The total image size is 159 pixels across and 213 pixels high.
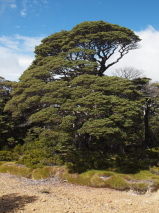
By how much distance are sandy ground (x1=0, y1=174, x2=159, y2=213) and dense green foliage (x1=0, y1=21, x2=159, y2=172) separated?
316 cm

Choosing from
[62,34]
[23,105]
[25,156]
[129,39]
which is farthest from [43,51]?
[25,156]

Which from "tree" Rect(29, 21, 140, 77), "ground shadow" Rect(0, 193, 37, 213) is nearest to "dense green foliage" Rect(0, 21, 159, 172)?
"tree" Rect(29, 21, 140, 77)

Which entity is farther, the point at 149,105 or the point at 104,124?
the point at 149,105

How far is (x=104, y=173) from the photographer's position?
671 inches

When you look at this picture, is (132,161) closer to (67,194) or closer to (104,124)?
(104,124)

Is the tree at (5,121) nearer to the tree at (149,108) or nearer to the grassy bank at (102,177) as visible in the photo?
the grassy bank at (102,177)

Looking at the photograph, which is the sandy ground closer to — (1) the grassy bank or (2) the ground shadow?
(2) the ground shadow

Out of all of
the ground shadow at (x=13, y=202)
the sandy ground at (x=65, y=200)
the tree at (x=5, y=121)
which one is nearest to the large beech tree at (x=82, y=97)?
the tree at (x=5, y=121)

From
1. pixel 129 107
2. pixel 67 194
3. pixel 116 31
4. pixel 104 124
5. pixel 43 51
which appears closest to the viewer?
pixel 67 194

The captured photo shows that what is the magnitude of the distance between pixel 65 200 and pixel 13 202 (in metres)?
3.01

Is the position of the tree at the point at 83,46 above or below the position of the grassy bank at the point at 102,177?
above

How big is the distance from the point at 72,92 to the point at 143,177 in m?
10.0

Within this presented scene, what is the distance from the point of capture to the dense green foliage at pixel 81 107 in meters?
17.8

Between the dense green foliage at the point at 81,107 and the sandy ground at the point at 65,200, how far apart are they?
3.16m
